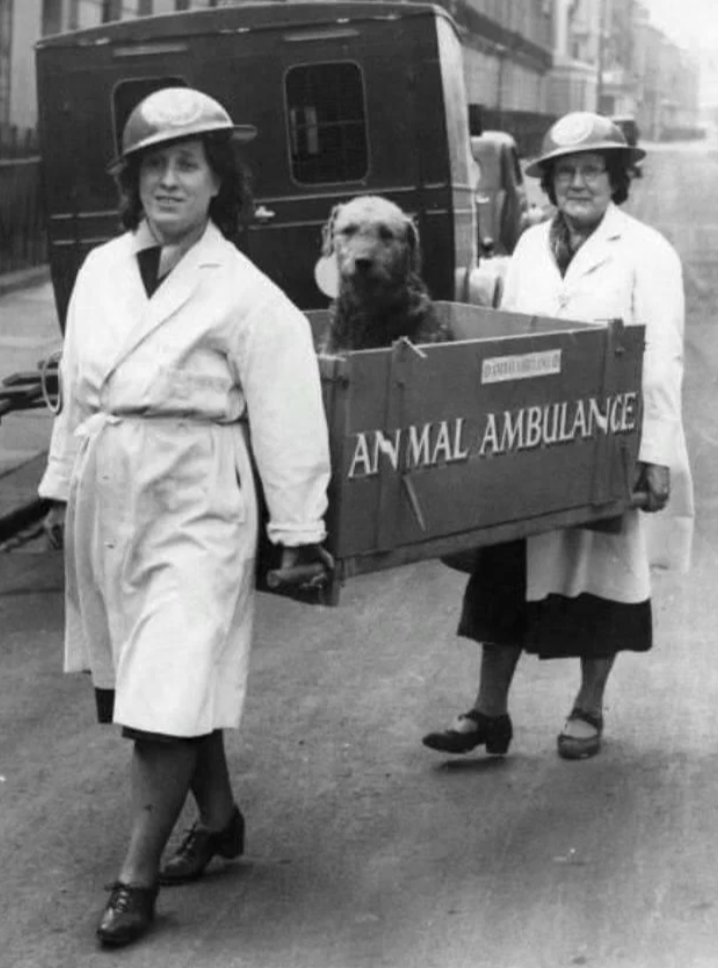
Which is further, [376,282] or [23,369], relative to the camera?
[23,369]

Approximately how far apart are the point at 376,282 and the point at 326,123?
18.4 feet

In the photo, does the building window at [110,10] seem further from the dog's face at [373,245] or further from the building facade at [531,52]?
the dog's face at [373,245]

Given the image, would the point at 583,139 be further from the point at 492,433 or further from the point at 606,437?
the point at 492,433

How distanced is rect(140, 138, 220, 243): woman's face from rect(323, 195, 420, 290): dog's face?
5.11 ft

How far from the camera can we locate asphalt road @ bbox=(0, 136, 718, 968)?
16.7 feet

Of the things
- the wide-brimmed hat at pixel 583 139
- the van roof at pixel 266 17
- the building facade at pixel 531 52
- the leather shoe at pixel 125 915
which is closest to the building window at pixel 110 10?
the building facade at pixel 531 52

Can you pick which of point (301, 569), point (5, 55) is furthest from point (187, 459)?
point (5, 55)

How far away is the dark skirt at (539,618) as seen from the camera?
21.5 feet

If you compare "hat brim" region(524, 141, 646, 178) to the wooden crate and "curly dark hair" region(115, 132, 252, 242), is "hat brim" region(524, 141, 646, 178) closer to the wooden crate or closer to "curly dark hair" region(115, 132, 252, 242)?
the wooden crate

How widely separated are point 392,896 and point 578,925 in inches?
19.4

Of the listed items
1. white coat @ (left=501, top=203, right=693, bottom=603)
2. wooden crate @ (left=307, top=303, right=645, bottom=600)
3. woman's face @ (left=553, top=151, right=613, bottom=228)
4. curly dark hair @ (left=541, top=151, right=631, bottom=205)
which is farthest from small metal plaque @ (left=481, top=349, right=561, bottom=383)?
curly dark hair @ (left=541, top=151, right=631, bottom=205)

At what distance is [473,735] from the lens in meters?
6.64

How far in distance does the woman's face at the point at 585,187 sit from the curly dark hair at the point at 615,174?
22 mm

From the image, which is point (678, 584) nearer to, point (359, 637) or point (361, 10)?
point (359, 637)
